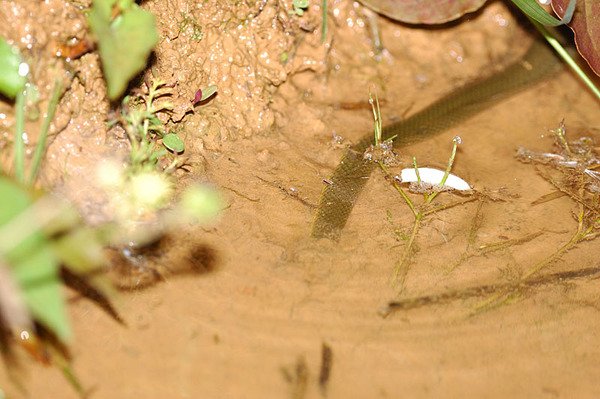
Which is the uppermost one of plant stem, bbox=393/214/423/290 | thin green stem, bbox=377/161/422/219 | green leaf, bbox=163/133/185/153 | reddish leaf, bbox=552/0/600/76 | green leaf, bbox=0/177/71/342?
reddish leaf, bbox=552/0/600/76

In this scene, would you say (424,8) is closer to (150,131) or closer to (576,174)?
(576,174)

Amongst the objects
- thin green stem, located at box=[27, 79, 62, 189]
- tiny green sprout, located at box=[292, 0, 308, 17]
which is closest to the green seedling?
thin green stem, located at box=[27, 79, 62, 189]

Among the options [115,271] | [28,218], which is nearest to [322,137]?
[115,271]

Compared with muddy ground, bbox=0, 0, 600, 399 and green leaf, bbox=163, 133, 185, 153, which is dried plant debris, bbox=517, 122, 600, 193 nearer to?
muddy ground, bbox=0, 0, 600, 399

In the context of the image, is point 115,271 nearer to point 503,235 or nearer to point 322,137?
point 322,137

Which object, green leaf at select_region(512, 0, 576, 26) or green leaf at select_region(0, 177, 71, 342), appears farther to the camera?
green leaf at select_region(512, 0, 576, 26)

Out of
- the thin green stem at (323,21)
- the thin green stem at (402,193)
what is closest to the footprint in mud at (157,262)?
the thin green stem at (402,193)

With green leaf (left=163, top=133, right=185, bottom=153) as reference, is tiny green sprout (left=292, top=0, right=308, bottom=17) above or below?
above

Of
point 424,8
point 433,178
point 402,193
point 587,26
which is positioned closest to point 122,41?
point 402,193
